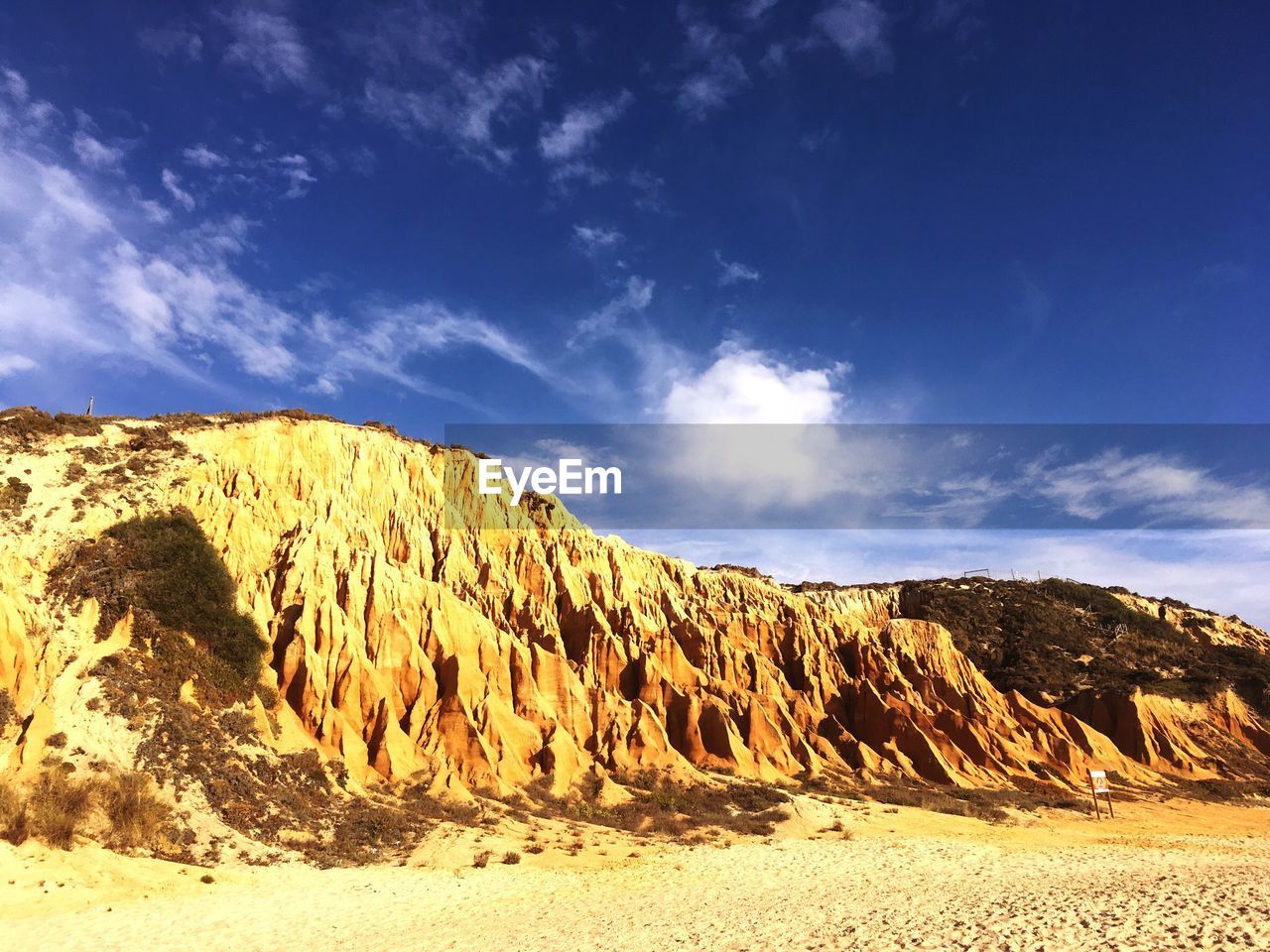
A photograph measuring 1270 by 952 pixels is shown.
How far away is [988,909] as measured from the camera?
15867 mm

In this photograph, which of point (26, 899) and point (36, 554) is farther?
point (36, 554)

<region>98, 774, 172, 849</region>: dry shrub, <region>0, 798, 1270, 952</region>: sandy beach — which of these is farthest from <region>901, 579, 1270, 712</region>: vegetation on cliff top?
<region>98, 774, 172, 849</region>: dry shrub

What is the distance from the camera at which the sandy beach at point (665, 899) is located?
45.3 feet

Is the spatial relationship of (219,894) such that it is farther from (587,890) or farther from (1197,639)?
(1197,639)

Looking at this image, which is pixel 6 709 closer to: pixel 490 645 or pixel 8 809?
pixel 8 809

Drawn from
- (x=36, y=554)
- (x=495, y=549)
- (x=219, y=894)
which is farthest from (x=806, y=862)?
(x=36, y=554)

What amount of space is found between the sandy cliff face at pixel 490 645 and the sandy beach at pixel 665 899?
585cm

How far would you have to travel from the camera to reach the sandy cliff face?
25859 mm

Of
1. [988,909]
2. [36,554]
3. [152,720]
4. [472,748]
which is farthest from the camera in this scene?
[472,748]

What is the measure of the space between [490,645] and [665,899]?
1648 centimetres

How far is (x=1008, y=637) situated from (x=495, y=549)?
4787cm

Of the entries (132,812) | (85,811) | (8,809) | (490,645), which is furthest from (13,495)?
(490,645)

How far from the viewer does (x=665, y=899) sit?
17578 millimetres

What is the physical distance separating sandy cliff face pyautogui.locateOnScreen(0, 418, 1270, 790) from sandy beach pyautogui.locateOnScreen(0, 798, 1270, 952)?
19.2 ft
